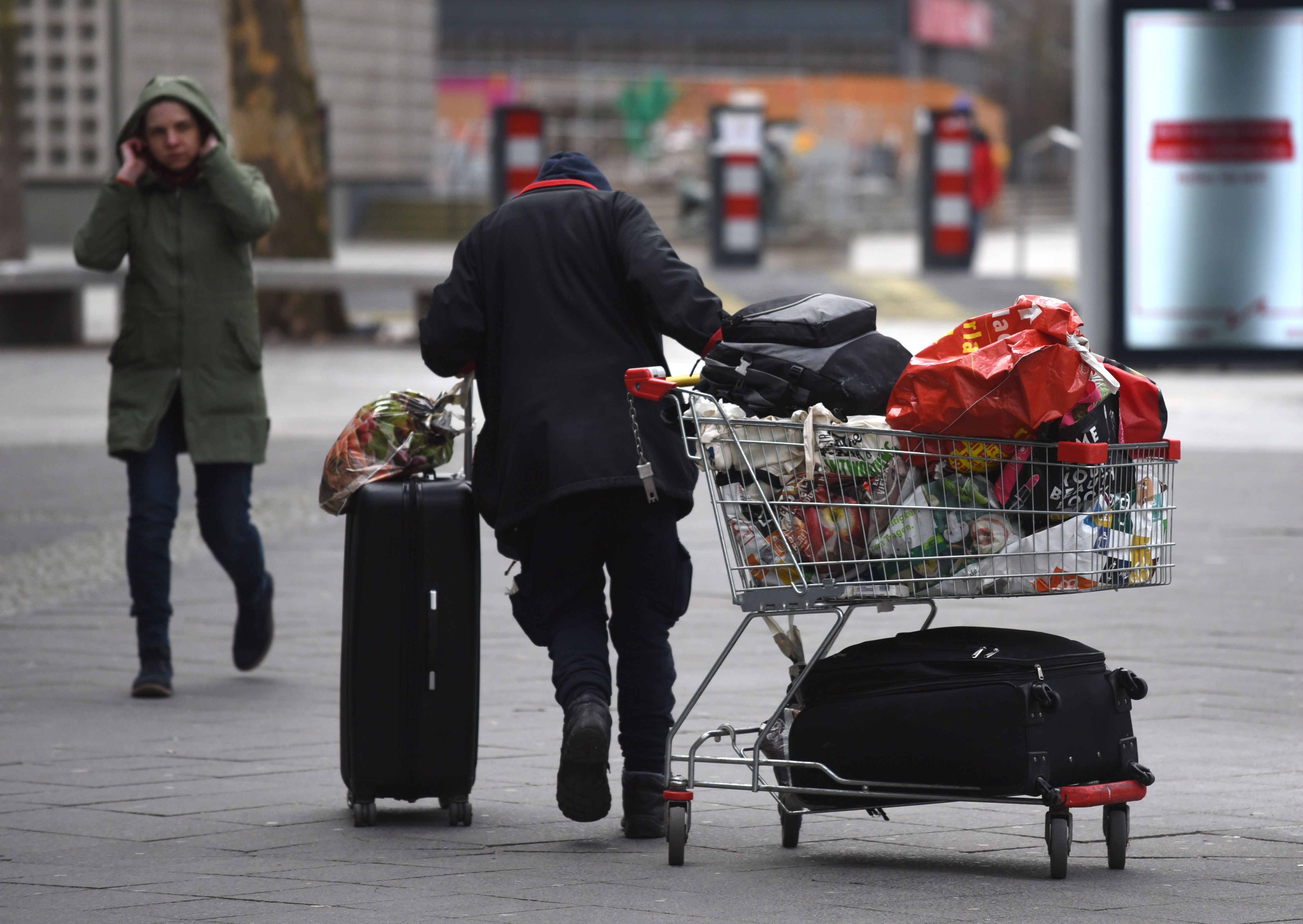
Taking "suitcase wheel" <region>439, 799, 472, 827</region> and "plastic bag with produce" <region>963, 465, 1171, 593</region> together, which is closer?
"plastic bag with produce" <region>963, 465, 1171, 593</region>

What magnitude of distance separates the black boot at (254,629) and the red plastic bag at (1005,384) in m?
3.00

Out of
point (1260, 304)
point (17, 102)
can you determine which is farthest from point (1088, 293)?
point (17, 102)

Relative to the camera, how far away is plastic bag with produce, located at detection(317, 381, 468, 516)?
15.9ft

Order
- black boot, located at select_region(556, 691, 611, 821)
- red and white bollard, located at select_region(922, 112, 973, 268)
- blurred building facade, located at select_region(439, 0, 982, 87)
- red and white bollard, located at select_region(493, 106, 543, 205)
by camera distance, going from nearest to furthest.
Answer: black boot, located at select_region(556, 691, 611, 821), red and white bollard, located at select_region(493, 106, 543, 205), red and white bollard, located at select_region(922, 112, 973, 268), blurred building facade, located at select_region(439, 0, 982, 87)

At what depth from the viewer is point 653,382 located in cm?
425

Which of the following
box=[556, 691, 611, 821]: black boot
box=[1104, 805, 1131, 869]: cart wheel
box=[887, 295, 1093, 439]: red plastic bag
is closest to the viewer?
box=[887, 295, 1093, 439]: red plastic bag

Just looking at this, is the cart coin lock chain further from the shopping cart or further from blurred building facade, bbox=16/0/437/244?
blurred building facade, bbox=16/0/437/244

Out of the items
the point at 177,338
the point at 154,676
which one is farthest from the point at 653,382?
the point at 154,676

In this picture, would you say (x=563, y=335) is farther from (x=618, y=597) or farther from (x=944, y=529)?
(x=944, y=529)

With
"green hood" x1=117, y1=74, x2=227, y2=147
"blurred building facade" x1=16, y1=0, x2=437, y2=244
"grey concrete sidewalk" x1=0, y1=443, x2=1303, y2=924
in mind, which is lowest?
"grey concrete sidewalk" x1=0, y1=443, x2=1303, y2=924

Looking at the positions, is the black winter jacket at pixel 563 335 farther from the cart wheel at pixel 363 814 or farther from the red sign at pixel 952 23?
the red sign at pixel 952 23

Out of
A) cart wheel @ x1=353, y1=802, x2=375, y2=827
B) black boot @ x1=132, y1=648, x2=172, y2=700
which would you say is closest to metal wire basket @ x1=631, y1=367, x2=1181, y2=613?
cart wheel @ x1=353, y1=802, x2=375, y2=827

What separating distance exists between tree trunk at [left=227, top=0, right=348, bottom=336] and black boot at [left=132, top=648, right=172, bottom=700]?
12.8 metres

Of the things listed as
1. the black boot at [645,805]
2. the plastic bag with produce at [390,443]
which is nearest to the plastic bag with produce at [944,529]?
the black boot at [645,805]
